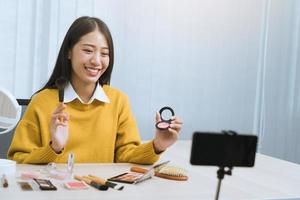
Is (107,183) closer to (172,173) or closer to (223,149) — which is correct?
(172,173)

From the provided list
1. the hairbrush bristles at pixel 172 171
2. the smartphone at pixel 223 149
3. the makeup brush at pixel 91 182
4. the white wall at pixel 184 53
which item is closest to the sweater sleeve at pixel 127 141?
the hairbrush bristles at pixel 172 171

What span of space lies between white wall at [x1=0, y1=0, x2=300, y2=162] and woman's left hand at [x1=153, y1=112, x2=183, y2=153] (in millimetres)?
1183

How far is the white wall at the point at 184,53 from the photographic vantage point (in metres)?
2.33

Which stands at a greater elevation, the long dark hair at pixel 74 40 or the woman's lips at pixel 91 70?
the long dark hair at pixel 74 40

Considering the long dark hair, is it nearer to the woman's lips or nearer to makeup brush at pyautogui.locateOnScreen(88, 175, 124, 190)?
the woman's lips

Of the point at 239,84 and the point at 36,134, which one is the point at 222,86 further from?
the point at 36,134

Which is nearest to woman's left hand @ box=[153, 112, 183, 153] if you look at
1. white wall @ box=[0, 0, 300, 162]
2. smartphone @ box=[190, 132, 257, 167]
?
smartphone @ box=[190, 132, 257, 167]

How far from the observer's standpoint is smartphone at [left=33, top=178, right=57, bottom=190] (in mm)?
989

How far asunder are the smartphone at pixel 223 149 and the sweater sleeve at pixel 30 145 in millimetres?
740

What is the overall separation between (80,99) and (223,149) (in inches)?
38.0

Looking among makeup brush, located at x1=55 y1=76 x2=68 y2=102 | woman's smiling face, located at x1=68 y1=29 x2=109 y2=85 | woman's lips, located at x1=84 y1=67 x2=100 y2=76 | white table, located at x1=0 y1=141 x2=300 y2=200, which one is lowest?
white table, located at x1=0 y1=141 x2=300 y2=200

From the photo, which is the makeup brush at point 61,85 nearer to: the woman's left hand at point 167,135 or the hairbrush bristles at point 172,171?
the woman's left hand at point 167,135

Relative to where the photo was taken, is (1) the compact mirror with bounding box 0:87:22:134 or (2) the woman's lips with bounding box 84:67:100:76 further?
(2) the woman's lips with bounding box 84:67:100:76

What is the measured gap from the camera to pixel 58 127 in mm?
1258
